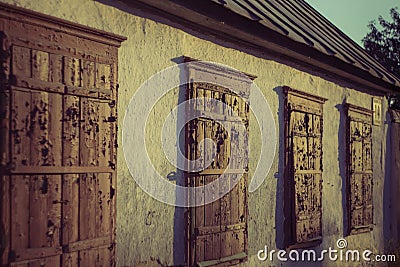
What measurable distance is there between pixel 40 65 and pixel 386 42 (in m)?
19.6

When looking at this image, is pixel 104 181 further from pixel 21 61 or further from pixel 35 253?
pixel 21 61

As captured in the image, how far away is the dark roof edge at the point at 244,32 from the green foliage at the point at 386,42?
12570mm

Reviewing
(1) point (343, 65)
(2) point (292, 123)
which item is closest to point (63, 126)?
(2) point (292, 123)

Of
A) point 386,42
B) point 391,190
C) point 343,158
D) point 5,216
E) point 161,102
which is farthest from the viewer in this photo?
point 386,42

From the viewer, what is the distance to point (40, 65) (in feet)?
14.4

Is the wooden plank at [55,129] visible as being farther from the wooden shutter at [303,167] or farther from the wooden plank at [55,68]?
the wooden shutter at [303,167]

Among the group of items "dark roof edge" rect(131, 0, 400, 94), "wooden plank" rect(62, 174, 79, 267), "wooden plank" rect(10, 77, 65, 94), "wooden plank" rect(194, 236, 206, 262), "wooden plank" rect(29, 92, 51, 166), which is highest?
"dark roof edge" rect(131, 0, 400, 94)

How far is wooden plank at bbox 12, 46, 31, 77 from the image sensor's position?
421 cm

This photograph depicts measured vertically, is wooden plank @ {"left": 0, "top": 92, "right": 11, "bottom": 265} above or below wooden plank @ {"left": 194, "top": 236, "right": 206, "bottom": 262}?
above

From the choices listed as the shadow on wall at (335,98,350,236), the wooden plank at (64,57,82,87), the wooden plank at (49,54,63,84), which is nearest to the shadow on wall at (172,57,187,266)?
the wooden plank at (64,57,82,87)

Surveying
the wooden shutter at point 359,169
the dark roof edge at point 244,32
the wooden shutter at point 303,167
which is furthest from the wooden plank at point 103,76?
the wooden shutter at point 359,169

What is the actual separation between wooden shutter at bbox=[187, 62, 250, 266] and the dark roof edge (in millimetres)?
368

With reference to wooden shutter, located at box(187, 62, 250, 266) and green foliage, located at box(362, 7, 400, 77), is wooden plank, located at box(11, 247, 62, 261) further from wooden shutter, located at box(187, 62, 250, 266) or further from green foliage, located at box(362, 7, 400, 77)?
green foliage, located at box(362, 7, 400, 77)

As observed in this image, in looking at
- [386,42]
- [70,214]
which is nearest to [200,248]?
[70,214]
